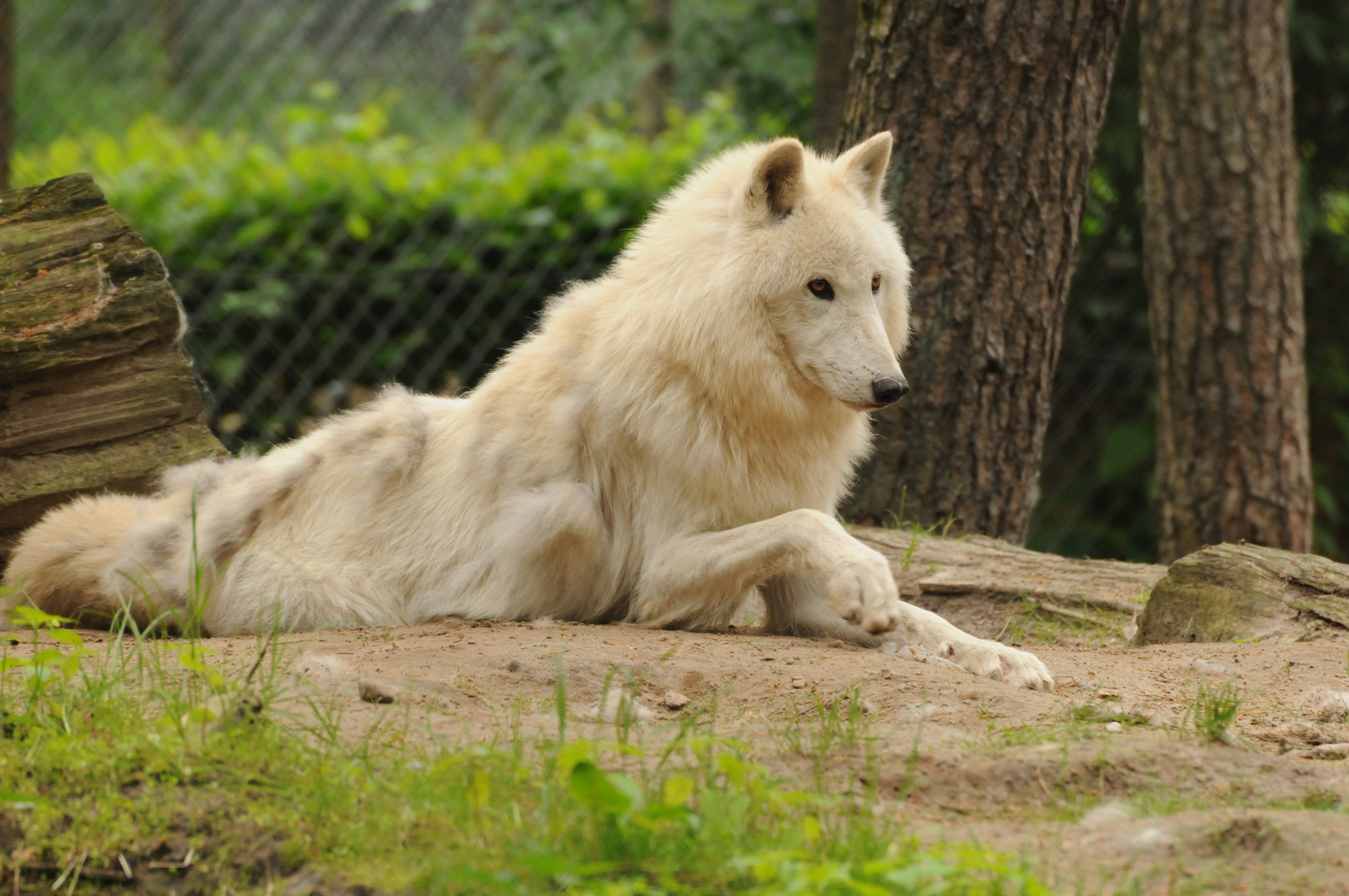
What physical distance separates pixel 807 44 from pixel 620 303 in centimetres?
482

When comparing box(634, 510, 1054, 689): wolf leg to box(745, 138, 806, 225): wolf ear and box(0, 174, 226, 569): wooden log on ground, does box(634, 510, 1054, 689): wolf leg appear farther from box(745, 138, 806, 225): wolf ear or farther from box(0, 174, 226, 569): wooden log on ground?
box(0, 174, 226, 569): wooden log on ground

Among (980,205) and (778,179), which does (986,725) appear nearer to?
(778,179)

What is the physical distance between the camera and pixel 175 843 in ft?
6.63

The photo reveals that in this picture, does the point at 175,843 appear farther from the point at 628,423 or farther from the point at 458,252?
the point at 458,252

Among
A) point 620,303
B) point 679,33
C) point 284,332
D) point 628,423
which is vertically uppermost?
point 679,33

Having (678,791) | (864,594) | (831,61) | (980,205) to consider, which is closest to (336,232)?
(831,61)

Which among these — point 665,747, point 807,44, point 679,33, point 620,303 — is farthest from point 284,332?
point 665,747

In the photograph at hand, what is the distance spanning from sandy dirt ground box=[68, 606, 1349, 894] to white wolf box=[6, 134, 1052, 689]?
22 centimetres

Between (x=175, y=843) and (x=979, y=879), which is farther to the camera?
(x=175, y=843)

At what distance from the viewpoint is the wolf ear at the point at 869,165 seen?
13.1 ft

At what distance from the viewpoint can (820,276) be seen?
143 inches

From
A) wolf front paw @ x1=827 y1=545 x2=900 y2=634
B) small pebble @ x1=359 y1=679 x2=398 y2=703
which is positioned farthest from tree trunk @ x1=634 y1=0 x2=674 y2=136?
small pebble @ x1=359 y1=679 x2=398 y2=703

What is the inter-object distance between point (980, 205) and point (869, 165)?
3.67ft

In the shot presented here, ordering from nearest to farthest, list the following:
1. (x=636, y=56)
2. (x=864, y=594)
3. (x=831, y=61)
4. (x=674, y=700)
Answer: (x=674, y=700) → (x=864, y=594) → (x=831, y=61) → (x=636, y=56)
